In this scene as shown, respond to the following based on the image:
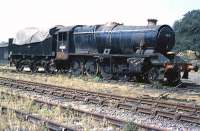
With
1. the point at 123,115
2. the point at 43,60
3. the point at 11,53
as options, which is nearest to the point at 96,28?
the point at 43,60

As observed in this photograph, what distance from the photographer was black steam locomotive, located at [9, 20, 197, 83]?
21297 millimetres

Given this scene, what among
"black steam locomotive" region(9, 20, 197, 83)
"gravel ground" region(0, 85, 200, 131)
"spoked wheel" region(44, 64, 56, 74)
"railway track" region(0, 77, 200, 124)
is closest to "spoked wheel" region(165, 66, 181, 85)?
"black steam locomotive" region(9, 20, 197, 83)

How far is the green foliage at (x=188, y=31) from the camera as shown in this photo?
6144cm

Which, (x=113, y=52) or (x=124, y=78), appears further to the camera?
(x=113, y=52)

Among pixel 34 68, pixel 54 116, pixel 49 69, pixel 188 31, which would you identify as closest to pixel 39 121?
pixel 54 116

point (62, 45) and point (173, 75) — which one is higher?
point (62, 45)

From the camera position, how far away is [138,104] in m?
13.9

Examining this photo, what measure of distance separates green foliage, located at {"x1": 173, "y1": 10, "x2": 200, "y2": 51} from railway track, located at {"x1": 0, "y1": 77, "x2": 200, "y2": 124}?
4487 cm

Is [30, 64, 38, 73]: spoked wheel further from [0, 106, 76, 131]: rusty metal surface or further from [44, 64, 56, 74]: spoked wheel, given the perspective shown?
[0, 106, 76, 131]: rusty metal surface

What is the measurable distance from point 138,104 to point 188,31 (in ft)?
173

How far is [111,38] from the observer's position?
2423cm

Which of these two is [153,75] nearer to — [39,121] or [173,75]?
[173,75]

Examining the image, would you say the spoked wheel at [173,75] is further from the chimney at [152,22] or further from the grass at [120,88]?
the chimney at [152,22]

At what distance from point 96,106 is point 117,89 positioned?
533 cm
